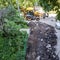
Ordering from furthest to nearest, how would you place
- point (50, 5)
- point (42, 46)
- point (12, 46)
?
point (42, 46) → point (12, 46) → point (50, 5)

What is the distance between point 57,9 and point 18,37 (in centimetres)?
369

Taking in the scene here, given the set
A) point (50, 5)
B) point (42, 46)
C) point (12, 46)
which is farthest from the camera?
point (42, 46)

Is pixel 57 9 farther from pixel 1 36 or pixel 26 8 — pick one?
pixel 26 8

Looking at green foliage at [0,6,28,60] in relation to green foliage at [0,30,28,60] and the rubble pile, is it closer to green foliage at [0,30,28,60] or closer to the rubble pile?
green foliage at [0,30,28,60]

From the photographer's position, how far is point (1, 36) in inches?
348

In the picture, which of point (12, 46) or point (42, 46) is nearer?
point (12, 46)

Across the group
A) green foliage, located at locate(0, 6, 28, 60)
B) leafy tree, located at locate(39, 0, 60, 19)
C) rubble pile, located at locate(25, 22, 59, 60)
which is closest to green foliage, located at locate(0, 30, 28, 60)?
green foliage, located at locate(0, 6, 28, 60)

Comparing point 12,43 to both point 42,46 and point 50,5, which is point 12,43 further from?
point 50,5

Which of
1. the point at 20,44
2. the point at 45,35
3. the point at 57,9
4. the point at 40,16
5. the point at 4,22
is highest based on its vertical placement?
the point at 57,9

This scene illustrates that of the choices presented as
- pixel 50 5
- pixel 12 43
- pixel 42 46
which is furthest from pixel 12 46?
pixel 50 5

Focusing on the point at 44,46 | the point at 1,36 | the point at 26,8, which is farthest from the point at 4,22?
the point at 26,8

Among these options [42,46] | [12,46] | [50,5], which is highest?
[50,5]

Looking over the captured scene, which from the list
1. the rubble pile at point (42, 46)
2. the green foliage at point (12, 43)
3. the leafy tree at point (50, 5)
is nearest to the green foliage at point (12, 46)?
the green foliage at point (12, 43)

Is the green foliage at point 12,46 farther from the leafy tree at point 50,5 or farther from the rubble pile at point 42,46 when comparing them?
the leafy tree at point 50,5
